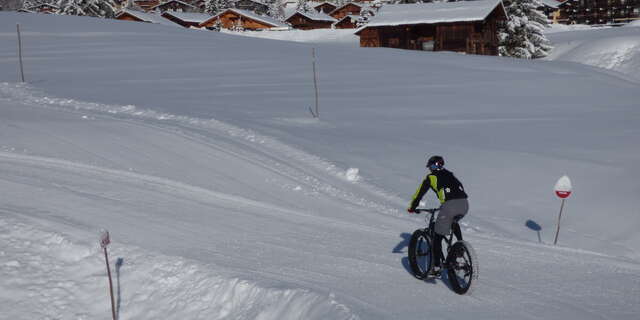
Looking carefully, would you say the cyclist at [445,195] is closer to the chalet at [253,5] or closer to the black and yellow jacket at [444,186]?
the black and yellow jacket at [444,186]

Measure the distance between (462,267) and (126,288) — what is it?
4.39m

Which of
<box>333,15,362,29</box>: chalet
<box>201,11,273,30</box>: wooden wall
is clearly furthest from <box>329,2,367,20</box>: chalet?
<box>201,11,273,30</box>: wooden wall

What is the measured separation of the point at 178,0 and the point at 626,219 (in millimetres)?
110182

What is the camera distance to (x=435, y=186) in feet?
24.0

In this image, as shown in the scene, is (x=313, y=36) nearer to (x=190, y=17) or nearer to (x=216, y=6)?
(x=190, y=17)

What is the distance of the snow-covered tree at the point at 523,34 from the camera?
47.6m

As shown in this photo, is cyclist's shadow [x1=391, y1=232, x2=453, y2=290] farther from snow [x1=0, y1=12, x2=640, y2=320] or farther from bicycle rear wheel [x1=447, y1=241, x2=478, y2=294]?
bicycle rear wheel [x1=447, y1=241, x2=478, y2=294]

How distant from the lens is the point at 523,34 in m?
47.9

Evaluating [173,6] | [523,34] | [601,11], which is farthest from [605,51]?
[173,6]

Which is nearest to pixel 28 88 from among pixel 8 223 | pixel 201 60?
pixel 201 60

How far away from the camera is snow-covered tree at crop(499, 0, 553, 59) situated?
47562mm

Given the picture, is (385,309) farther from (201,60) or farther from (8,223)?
(201,60)

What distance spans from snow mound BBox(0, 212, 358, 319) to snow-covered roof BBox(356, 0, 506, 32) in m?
40.3

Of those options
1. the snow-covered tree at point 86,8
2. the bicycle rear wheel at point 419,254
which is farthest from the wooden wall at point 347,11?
the bicycle rear wheel at point 419,254
